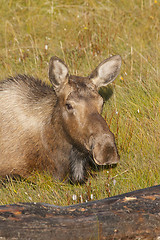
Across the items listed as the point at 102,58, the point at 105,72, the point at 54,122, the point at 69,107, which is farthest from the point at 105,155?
the point at 102,58

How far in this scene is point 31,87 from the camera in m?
5.83

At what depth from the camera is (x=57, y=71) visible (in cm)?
510

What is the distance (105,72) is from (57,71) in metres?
0.68

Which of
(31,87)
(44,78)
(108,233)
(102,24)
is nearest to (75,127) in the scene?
(31,87)

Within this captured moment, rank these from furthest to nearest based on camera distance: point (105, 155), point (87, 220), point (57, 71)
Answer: point (57, 71) → point (105, 155) → point (87, 220)

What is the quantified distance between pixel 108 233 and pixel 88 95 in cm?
207

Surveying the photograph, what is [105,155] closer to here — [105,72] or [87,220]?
[87,220]

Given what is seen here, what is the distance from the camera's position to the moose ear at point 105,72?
5258mm

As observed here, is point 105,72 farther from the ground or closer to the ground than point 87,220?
farther from the ground

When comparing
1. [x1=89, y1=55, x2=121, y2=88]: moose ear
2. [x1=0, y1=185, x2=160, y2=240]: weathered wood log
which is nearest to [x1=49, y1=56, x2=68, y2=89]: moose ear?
[x1=89, y1=55, x2=121, y2=88]: moose ear

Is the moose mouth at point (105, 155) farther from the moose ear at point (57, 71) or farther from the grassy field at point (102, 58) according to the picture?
the moose ear at point (57, 71)

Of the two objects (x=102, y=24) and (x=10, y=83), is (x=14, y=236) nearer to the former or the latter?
(x=10, y=83)

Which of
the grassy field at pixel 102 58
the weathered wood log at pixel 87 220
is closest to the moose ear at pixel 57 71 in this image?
A: the grassy field at pixel 102 58

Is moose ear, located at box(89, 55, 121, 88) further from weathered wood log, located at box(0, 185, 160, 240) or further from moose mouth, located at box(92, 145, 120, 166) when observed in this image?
weathered wood log, located at box(0, 185, 160, 240)
